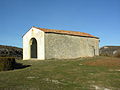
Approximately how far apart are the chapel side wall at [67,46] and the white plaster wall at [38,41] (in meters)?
0.79

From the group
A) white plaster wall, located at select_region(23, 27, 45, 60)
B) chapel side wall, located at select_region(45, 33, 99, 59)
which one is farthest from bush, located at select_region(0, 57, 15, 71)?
chapel side wall, located at select_region(45, 33, 99, 59)

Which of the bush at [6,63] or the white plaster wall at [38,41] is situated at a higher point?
the white plaster wall at [38,41]

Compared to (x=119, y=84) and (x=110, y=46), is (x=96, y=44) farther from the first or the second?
(x=119, y=84)

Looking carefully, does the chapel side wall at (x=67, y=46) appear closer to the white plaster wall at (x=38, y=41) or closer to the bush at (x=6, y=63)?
the white plaster wall at (x=38, y=41)

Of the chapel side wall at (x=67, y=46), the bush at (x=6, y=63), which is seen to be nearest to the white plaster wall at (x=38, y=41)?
the chapel side wall at (x=67, y=46)

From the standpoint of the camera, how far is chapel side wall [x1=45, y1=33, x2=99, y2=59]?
30462 millimetres

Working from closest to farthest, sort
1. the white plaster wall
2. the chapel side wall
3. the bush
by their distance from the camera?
the bush < the white plaster wall < the chapel side wall

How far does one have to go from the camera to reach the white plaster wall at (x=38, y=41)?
30.0 meters

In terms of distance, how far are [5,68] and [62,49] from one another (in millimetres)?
15209

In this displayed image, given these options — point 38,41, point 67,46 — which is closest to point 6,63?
point 38,41

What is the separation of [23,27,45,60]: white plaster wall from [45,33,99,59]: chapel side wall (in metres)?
0.79

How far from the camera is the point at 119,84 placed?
11.0 meters

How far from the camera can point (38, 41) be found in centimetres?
3098

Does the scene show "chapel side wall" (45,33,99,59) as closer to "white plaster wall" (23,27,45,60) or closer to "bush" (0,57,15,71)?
"white plaster wall" (23,27,45,60)
